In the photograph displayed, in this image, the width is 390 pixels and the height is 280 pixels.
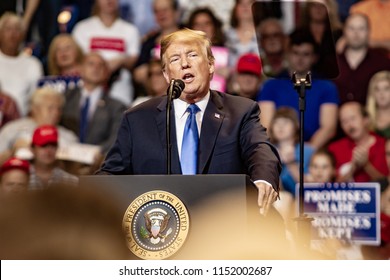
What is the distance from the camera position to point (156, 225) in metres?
3.22

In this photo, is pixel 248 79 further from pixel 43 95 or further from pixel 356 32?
pixel 43 95

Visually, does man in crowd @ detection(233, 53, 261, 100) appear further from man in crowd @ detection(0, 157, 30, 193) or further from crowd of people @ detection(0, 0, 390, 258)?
man in crowd @ detection(0, 157, 30, 193)

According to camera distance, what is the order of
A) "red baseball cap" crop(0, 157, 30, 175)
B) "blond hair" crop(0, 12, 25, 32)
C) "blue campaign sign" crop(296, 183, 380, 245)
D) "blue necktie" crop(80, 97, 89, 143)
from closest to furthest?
"red baseball cap" crop(0, 157, 30, 175)
"blue campaign sign" crop(296, 183, 380, 245)
"blue necktie" crop(80, 97, 89, 143)
"blond hair" crop(0, 12, 25, 32)

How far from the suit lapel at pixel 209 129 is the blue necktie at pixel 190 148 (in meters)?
0.02

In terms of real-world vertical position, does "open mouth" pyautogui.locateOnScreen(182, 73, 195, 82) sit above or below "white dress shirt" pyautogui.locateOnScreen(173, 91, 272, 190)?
above

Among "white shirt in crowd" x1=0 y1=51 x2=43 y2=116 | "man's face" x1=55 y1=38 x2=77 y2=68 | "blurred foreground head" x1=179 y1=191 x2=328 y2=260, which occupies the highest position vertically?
"man's face" x1=55 y1=38 x2=77 y2=68

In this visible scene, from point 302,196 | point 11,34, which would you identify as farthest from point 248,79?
point 302,196

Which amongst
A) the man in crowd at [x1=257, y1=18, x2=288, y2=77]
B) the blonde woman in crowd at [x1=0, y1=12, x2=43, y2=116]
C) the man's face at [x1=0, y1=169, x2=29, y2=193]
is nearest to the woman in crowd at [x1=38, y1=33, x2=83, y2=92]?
the blonde woman in crowd at [x1=0, y1=12, x2=43, y2=116]

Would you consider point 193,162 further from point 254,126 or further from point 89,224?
point 89,224

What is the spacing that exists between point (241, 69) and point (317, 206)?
115 centimetres

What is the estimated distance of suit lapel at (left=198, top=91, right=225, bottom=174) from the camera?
391 cm

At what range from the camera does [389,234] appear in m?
7.11

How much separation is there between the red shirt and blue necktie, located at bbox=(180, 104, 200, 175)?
3517 millimetres

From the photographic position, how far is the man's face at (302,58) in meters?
7.29
